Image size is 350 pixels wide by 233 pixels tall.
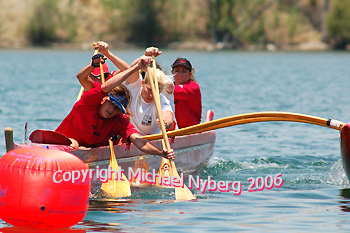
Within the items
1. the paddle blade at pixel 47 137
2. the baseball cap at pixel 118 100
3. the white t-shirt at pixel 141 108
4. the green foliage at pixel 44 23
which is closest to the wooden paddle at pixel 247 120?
the white t-shirt at pixel 141 108

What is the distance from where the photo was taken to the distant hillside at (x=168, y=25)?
59844 millimetres

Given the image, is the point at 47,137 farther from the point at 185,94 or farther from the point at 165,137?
the point at 185,94

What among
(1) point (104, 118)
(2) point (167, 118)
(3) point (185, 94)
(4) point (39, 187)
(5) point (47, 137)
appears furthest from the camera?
(3) point (185, 94)

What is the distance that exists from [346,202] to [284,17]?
61.9m

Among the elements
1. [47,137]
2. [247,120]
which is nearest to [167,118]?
[247,120]

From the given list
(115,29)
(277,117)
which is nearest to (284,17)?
(115,29)

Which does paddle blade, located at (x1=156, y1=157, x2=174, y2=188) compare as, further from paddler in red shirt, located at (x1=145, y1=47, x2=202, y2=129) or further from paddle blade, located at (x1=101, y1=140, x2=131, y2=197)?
paddler in red shirt, located at (x1=145, y1=47, x2=202, y2=129)

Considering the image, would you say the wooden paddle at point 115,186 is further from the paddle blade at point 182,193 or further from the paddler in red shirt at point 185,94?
the paddler in red shirt at point 185,94

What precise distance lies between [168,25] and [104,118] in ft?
187

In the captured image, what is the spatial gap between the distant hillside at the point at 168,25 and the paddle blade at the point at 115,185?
5392cm

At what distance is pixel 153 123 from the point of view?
750 centimetres

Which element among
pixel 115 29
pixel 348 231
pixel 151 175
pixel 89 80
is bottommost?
pixel 348 231

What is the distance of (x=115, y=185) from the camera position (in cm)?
689

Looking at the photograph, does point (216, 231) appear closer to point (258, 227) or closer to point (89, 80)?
point (258, 227)
